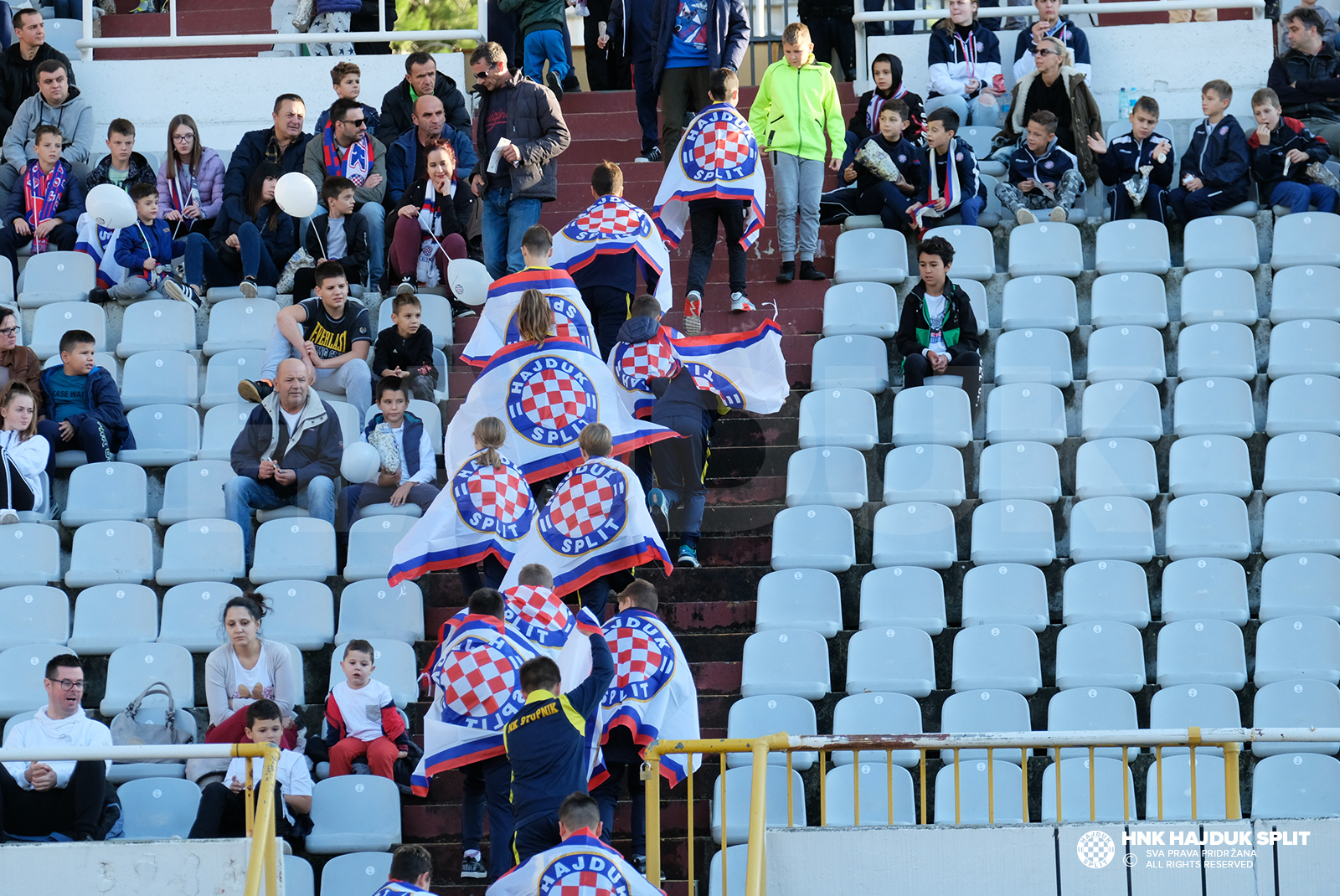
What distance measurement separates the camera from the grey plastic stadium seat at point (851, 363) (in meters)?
10.5

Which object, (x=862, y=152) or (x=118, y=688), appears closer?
(x=118, y=688)

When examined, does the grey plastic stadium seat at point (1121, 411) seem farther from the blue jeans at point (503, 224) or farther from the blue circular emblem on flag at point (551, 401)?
the blue jeans at point (503, 224)

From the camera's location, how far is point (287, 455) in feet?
32.6

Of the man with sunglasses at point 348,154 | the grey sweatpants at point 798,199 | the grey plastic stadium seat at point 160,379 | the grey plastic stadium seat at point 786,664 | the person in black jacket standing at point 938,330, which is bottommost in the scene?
the grey plastic stadium seat at point 786,664

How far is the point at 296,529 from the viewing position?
9609 millimetres

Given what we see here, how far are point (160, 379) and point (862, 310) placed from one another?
390 centimetres

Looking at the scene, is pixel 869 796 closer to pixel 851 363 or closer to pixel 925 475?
pixel 925 475

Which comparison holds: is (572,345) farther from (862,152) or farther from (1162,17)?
(1162,17)

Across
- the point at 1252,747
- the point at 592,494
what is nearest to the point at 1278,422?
the point at 1252,747

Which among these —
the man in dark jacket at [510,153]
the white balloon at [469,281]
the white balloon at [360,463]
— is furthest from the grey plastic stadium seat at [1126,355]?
the white balloon at [360,463]

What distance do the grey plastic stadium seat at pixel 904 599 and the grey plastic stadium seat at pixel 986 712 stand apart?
517mm

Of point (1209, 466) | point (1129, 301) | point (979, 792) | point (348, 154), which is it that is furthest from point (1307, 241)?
point (348, 154)

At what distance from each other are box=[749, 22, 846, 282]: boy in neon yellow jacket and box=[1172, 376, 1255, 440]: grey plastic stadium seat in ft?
7.58

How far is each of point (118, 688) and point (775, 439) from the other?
3528mm
